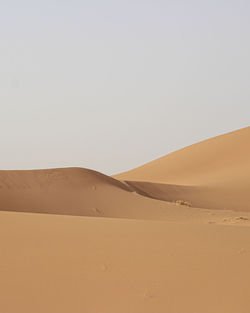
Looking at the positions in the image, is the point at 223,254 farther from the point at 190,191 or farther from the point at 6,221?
the point at 190,191

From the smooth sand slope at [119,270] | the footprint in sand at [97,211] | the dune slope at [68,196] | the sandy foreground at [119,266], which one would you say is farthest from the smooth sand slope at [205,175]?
the smooth sand slope at [119,270]

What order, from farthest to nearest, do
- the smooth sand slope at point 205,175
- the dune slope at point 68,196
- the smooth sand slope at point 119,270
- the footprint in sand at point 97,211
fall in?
1. the smooth sand slope at point 205,175
2. the footprint in sand at point 97,211
3. the dune slope at point 68,196
4. the smooth sand slope at point 119,270

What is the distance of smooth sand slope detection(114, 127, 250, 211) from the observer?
21.6m

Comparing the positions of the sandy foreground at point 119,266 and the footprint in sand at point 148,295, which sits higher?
the sandy foreground at point 119,266

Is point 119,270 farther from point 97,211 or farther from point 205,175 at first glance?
point 205,175

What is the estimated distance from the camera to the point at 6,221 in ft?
23.5

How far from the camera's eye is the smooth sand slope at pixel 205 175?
70.9 feet

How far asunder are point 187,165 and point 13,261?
3469 centimetres

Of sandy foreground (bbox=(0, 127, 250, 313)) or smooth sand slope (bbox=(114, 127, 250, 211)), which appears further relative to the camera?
smooth sand slope (bbox=(114, 127, 250, 211))

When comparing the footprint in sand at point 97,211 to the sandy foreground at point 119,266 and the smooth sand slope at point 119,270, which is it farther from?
the smooth sand slope at point 119,270

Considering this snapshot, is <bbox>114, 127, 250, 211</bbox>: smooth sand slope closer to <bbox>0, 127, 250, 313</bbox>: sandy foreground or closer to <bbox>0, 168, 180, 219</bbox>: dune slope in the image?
<bbox>0, 168, 180, 219</bbox>: dune slope

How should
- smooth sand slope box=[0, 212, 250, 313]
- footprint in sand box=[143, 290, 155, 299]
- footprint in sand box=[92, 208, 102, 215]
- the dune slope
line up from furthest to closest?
footprint in sand box=[92, 208, 102, 215], the dune slope, footprint in sand box=[143, 290, 155, 299], smooth sand slope box=[0, 212, 250, 313]

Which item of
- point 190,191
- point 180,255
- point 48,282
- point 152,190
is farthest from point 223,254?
point 190,191

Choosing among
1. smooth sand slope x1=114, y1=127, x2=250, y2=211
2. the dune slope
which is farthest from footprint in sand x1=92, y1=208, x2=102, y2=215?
smooth sand slope x1=114, y1=127, x2=250, y2=211
